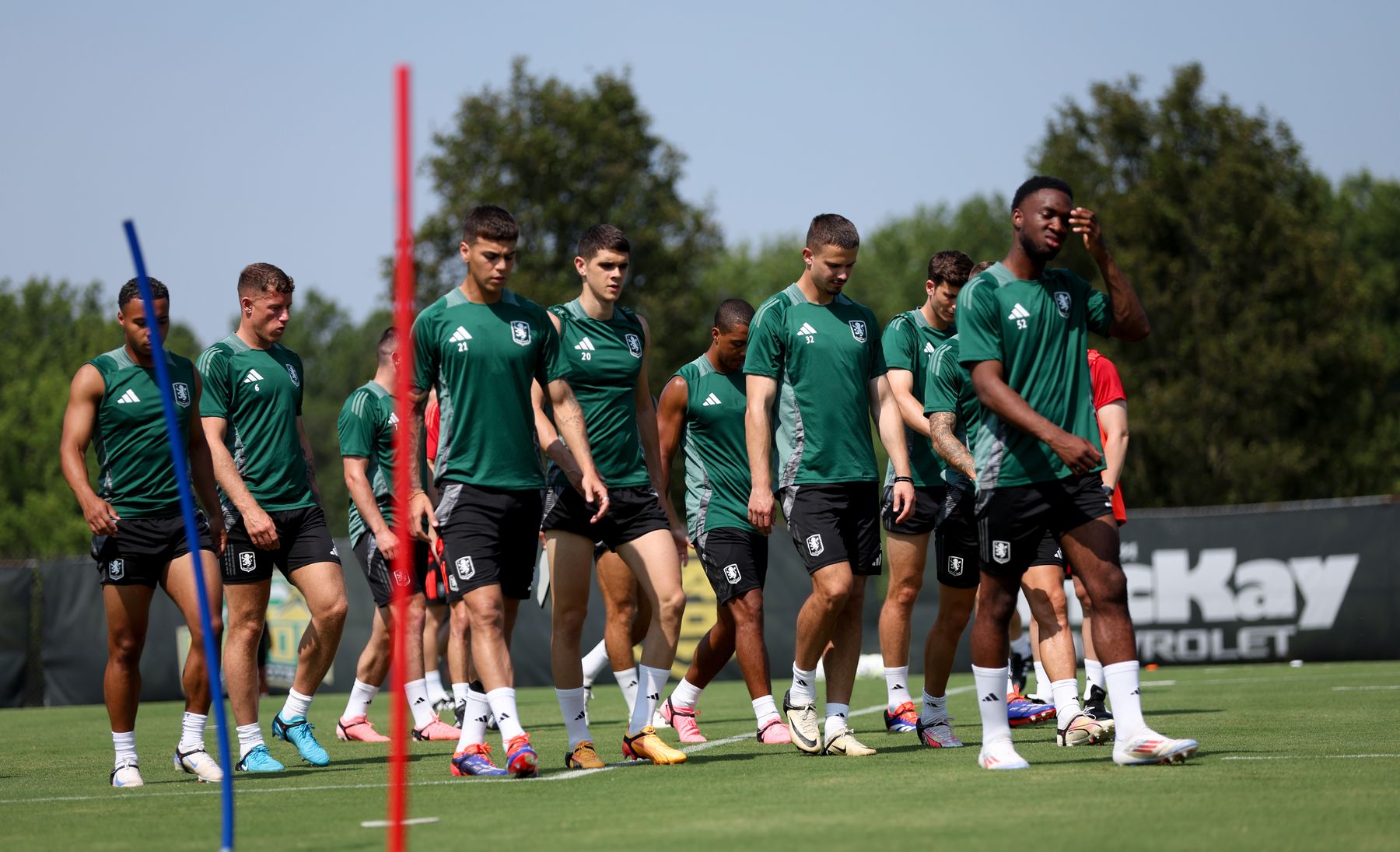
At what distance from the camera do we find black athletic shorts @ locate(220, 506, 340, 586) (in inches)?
331

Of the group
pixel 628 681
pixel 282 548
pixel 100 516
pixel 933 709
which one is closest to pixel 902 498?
pixel 933 709

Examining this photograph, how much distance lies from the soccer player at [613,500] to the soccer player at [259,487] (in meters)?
1.51

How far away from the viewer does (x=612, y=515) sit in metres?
7.92

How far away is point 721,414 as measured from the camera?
9570 mm

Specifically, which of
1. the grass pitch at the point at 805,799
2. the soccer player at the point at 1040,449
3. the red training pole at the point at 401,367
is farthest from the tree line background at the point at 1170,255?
the red training pole at the point at 401,367

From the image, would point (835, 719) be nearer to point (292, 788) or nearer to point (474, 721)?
point (474, 721)

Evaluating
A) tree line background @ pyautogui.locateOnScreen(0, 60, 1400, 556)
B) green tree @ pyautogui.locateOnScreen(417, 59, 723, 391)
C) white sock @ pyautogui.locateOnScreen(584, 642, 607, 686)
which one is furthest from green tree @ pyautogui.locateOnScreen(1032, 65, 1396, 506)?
white sock @ pyautogui.locateOnScreen(584, 642, 607, 686)

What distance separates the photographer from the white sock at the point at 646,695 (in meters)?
8.06

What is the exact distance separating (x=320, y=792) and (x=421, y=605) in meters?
3.71

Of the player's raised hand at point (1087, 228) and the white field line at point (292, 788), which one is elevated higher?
the player's raised hand at point (1087, 228)

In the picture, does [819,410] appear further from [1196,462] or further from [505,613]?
[1196,462]

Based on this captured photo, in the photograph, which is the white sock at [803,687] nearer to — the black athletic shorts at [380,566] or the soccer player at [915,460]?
the soccer player at [915,460]

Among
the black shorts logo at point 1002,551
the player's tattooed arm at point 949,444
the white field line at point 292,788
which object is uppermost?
the player's tattooed arm at point 949,444

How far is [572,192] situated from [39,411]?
108ft
